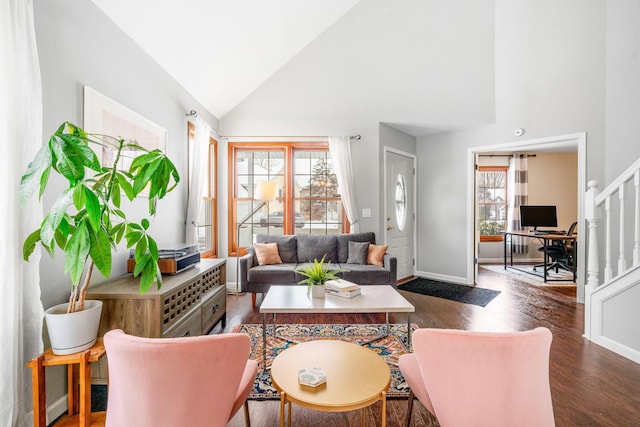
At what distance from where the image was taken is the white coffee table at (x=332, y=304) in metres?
2.25

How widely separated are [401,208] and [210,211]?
3.15 metres

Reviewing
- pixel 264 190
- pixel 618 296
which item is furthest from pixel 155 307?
pixel 618 296

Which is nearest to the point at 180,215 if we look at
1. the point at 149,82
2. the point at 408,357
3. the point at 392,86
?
the point at 149,82

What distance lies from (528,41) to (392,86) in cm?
196

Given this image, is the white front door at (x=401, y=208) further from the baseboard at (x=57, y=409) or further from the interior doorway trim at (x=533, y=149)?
the baseboard at (x=57, y=409)

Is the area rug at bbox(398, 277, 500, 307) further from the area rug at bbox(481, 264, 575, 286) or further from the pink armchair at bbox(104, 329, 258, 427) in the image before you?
the pink armchair at bbox(104, 329, 258, 427)

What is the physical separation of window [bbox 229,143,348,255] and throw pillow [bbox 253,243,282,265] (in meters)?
0.71

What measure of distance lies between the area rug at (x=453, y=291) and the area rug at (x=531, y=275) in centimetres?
125

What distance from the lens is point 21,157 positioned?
1.41 metres

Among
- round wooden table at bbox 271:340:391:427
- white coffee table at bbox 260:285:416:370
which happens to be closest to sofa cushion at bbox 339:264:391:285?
white coffee table at bbox 260:285:416:370

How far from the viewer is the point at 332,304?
92.7 inches

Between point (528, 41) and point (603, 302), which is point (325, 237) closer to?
point (603, 302)

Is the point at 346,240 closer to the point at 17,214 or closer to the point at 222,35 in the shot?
the point at 222,35

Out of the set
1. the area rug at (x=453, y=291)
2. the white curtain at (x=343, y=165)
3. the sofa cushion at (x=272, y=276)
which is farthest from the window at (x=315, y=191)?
the area rug at (x=453, y=291)
